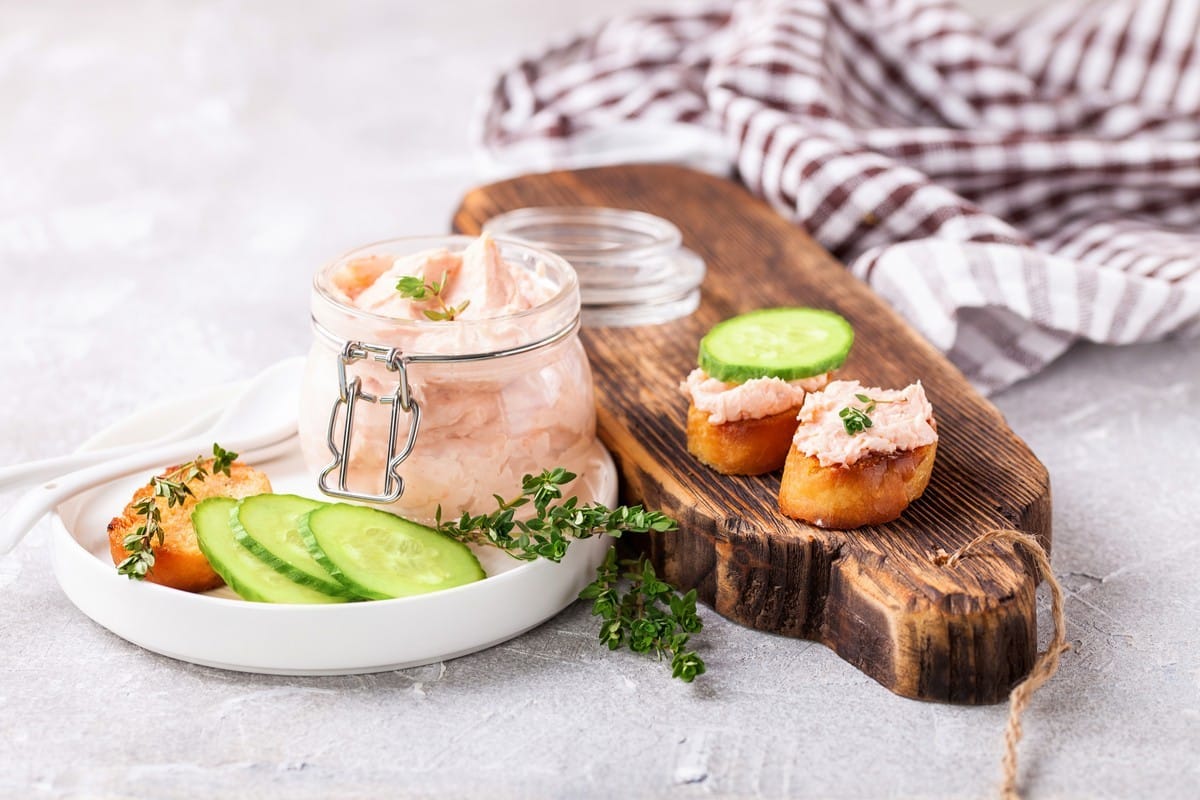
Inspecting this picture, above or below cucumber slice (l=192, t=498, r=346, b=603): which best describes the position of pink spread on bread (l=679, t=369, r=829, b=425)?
above

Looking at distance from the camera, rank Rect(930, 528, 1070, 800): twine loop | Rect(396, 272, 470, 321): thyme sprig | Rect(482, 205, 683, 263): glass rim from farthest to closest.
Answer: Rect(482, 205, 683, 263): glass rim → Rect(396, 272, 470, 321): thyme sprig → Rect(930, 528, 1070, 800): twine loop

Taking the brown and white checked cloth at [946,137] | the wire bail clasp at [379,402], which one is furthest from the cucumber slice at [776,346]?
the brown and white checked cloth at [946,137]

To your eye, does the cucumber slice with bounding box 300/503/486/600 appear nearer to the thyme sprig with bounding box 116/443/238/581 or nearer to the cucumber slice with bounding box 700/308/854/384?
the thyme sprig with bounding box 116/443/238/581

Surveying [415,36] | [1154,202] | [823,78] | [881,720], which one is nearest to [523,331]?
[881,720]

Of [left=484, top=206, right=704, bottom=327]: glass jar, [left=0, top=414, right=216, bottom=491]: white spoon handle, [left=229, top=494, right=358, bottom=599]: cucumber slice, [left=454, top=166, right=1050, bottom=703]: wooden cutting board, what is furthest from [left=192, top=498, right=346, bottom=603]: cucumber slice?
[left=484, top=206, right=704, bottom=327]: glass jar

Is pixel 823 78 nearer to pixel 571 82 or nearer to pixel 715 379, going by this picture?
pixel 571 82

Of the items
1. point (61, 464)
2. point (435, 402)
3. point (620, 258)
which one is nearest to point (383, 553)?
point (435, 402)

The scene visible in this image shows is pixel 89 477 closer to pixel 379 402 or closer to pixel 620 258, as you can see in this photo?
pixel 379 402
